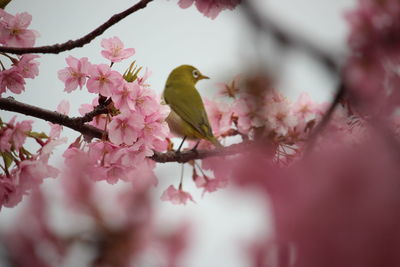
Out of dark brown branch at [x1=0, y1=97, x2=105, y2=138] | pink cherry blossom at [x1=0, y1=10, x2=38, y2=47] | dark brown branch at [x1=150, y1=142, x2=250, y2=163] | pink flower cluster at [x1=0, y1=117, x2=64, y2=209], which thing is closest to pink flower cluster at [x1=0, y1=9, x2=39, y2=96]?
pink cherry blossom at [x1=0, y1=10, x2=38, y2=47]

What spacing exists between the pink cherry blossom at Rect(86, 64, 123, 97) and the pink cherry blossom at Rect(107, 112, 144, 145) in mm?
63

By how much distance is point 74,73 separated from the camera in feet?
3.36

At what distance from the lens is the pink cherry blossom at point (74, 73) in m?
1.01

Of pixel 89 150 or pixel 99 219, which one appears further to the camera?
pixel 89 150

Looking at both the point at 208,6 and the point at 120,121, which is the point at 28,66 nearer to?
the point at 120,121

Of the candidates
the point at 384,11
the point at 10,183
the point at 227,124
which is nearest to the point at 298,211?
the point at 384,11

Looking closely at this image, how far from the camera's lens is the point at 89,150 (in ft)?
3.12

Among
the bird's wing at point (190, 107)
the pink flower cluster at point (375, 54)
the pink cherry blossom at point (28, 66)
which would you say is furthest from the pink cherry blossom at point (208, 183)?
the pink flower cluster at point (375, 54)

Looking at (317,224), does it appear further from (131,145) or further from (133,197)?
(131,145)

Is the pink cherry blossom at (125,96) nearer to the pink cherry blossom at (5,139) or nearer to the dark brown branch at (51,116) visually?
the dark brown branch at (51,116)

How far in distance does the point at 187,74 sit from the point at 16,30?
2.19 ft

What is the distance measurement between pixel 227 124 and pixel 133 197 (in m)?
0.99

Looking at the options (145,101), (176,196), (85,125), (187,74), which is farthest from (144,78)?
(187,74)

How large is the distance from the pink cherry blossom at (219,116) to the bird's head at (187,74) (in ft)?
0.62
